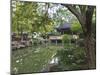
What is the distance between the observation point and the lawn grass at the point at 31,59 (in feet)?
9.08

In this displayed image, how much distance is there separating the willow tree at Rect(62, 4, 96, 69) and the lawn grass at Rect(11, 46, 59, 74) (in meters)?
0.48

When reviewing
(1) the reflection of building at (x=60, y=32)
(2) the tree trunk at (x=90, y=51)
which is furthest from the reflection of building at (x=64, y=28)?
(2) the tree trunk at (x=90, y=51)

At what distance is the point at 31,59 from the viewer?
2.83m

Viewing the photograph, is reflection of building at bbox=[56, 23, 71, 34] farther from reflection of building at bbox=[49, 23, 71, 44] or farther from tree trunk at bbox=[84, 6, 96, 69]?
tree trunk at bbox=[84, 6, 96, 69]

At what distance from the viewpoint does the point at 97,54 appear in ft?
10.4

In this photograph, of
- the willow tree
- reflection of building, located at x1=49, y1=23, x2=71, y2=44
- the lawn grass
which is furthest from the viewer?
the willow tree

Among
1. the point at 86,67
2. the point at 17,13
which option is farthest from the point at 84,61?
the point at 17,13

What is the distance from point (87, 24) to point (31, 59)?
0.91 meters

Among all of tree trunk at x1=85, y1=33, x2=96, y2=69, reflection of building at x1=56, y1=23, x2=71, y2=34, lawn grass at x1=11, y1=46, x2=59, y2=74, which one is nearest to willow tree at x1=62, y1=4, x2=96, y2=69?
tree trunk at x1=85, y1=33, x2=96, y2=69

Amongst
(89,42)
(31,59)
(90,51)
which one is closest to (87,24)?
(89,42)

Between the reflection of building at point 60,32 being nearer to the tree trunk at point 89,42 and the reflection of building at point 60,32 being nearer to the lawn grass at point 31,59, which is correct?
the lawn grass at point 31,59

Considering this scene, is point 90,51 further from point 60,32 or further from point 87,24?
point 60,32

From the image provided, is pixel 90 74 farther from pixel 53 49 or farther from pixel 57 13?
pixel 57 13

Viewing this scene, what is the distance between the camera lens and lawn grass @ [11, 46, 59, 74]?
9.08ft
